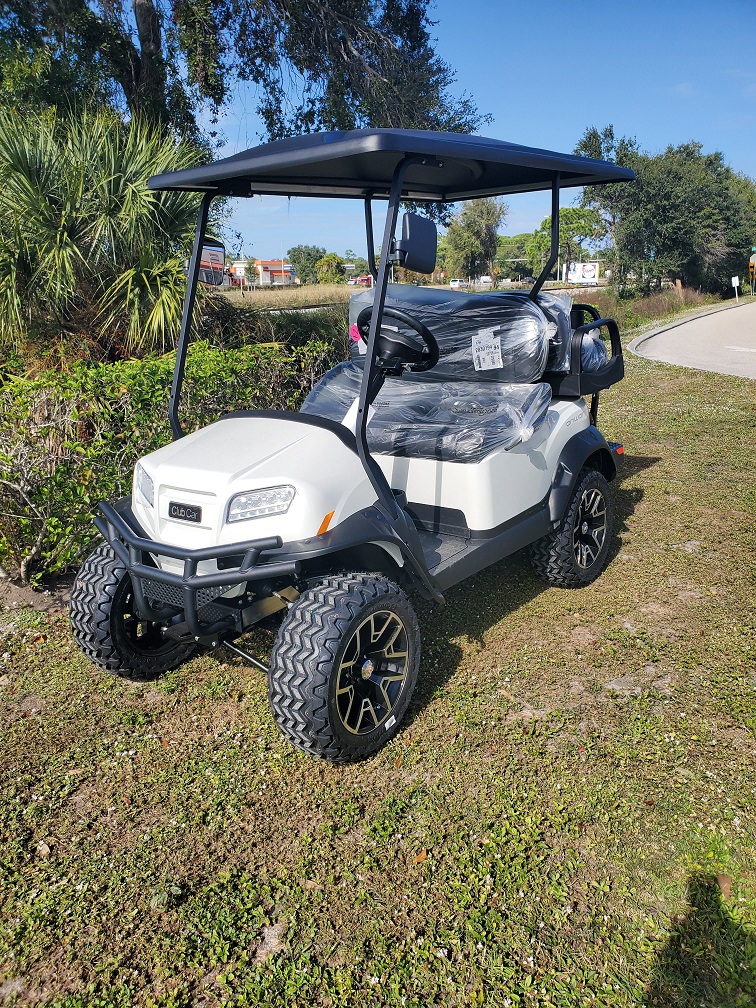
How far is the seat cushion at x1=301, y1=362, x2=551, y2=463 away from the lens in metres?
3.37

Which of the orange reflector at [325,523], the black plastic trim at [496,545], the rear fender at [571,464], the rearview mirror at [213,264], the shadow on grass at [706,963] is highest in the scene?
the rearview mirror at [213,264]

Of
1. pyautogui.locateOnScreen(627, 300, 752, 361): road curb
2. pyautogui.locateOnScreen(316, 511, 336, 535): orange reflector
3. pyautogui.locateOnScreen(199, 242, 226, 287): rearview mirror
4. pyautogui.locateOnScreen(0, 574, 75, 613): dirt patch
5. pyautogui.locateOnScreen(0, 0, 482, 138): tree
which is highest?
pyautogui.locateOnScreen(0, 0, 482, 138): tree

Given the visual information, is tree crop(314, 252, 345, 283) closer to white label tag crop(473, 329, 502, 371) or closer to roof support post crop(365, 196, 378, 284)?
roof support post crop(365, 196, 378, 284)

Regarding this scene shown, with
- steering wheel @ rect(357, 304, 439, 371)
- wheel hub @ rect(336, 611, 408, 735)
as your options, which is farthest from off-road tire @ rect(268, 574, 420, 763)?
steering wheel @ rect(357, 304, 439, 371)

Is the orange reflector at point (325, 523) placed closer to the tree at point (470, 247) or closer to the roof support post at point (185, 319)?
the roof support post at point (185, 319)

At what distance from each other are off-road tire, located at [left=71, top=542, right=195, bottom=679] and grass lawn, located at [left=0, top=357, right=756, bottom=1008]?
188 mm

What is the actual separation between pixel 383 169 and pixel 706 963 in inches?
124

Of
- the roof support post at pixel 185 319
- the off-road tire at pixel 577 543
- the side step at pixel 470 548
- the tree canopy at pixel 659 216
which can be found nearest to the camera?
the side step at pixel 470 548

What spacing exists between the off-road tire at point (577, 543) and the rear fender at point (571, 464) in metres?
0.09

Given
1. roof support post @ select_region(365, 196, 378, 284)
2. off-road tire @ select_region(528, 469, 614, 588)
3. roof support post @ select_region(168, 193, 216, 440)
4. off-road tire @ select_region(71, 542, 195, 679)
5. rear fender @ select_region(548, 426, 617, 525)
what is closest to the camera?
off-road tire @ select_region(71, 542, 195, 679)

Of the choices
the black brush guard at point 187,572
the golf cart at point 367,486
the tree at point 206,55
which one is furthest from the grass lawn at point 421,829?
the tree at point 206,55

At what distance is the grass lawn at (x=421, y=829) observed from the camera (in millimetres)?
1956

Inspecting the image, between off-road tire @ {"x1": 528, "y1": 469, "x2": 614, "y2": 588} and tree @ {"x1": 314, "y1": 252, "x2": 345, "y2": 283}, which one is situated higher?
tree @ {"x1": 314, "y1": 252, "x2": 345, "y2": 283}

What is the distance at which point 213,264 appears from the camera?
3268mm
